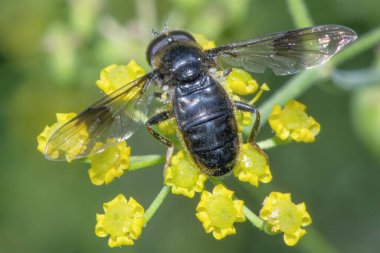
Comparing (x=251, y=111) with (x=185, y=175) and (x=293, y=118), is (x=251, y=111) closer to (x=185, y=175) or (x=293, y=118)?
(x=293, y=118)

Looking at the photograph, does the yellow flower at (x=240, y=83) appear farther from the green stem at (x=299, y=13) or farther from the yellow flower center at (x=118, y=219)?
the yellow flower center at (x=118, y=219)

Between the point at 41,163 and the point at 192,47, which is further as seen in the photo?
the point at 41,163

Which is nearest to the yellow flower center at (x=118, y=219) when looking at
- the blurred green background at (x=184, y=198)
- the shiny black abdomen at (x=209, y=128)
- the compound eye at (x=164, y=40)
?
the shiny black abdomen at (x=209, y=128)

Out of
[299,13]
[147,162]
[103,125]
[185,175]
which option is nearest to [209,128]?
[185,175]

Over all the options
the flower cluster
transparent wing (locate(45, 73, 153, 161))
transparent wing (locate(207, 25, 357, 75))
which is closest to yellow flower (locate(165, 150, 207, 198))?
the flower cluster

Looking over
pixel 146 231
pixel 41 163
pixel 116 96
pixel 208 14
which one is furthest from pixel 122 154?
pixel 41 163

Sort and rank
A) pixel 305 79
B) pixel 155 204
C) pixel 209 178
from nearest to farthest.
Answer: pixel 155 204, pixel 209 178, pixel 305 79

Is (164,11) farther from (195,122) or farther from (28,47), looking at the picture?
(195,122)
